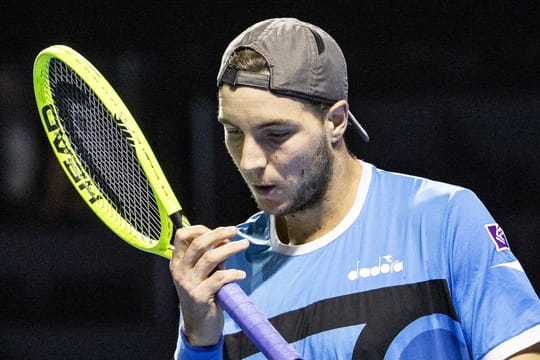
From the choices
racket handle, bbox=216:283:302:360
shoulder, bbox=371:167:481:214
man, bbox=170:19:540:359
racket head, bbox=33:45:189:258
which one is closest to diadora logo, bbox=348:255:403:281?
man, bbox=170:19:540:359

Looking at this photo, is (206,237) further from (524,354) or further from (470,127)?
(470,127)

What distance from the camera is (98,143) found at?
2.66 m

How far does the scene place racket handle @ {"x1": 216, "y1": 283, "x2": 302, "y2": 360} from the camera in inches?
79.7

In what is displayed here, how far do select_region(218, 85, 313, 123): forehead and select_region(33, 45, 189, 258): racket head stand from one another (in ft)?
0.99

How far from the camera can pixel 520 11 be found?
12.1 ft

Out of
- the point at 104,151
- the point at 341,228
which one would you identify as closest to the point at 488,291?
the point at 341,228

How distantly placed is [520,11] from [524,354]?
1.85m

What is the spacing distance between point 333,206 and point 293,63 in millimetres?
292

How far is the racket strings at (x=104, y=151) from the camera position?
2.56 m

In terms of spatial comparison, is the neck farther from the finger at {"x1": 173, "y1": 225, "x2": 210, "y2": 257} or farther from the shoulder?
the finger at {"x1": 173, "y1": 225, "x2": 210, "y2": 257}

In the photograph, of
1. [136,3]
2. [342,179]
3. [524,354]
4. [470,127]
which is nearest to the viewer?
[524,354]

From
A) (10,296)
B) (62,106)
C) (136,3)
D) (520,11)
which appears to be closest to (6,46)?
(136,3)

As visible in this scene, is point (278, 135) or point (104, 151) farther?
point (104, 151)

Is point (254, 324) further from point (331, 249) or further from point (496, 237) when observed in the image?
point (496, 237)
